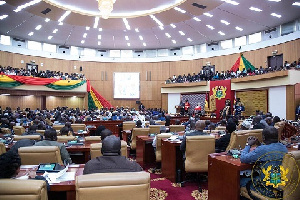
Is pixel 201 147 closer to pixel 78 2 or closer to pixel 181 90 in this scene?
pixel 78 2

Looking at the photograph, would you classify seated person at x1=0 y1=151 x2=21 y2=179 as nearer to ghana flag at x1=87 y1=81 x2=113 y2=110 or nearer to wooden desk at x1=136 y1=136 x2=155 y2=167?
wooden desk at x1=136 y1=136 x2=155 y2=167

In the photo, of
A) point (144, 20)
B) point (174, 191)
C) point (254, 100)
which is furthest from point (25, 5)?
point (254, 100)

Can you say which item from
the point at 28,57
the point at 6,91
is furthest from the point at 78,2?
the point at 28,57

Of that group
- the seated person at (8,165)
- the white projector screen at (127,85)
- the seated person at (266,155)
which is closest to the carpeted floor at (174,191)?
the seated person at (266,155)

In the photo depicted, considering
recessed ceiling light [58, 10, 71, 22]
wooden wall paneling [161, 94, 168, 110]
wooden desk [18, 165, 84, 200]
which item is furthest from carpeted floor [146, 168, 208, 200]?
wooden wall paneling [161, 94, 168, 110]

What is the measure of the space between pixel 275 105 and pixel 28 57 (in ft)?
68.9

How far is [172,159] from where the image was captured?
545 centimetres

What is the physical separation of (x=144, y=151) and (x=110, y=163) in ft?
14.6

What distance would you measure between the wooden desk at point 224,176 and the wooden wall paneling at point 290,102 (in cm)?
1283

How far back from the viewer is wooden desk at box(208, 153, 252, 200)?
3293 millimetres

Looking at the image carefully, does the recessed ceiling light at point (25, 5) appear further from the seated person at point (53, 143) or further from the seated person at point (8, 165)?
the seated person at point (8, 165)

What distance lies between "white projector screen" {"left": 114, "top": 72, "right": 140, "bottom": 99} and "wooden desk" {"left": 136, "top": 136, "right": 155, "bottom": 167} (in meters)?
19.4

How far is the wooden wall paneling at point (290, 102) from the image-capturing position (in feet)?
47.4

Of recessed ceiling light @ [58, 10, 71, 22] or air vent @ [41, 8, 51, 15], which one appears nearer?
air vent @ [41, 8, 51, 15]
